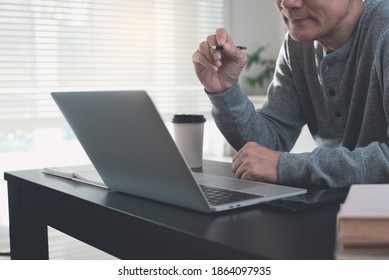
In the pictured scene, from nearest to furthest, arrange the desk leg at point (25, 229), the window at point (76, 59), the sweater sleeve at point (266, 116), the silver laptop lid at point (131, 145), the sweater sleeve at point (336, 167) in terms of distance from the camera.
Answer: the silver laptop lid at point (131, 145) → the sweater sleeve at point (336, 167) → the desk leg at point (25, 229) → the sweater sleeve at point (266, 116) → the window at point (76, 59)

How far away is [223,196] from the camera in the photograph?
2.89 feet

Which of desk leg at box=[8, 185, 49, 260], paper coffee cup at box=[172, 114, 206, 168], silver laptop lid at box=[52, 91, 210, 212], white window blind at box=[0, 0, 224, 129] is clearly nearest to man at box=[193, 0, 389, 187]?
paper coffee cup at box=[172, 114, 206, 168]

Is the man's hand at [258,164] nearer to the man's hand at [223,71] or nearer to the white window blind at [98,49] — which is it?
the man's hand at [223,71]

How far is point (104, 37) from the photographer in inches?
136

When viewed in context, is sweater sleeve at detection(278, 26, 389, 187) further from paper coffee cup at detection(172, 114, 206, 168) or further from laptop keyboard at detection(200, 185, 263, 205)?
paper coffee cup at detection(172, 114, 206, 168)

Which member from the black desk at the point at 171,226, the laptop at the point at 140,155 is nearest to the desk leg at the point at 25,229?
the black desk at the point at 171,226

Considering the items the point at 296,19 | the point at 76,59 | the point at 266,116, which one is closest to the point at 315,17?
the point at 296,19

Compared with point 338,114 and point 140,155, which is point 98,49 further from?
point 140,155

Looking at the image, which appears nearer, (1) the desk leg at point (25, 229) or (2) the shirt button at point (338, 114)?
(1) the desk leg at point (25, 229)

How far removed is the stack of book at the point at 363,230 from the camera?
542mm

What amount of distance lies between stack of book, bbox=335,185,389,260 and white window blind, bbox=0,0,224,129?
279 centimetres

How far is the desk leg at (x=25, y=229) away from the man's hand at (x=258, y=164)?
42 cm
